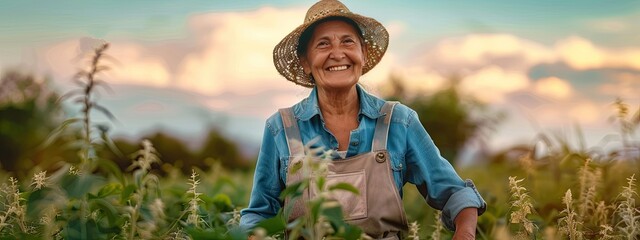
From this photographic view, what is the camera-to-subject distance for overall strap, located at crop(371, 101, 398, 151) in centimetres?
329

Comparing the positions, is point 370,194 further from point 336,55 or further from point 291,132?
point 336,55

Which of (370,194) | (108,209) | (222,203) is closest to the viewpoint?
(108,209)

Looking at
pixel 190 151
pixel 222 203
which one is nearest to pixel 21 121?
pixel 190 151

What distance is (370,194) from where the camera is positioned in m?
3.23

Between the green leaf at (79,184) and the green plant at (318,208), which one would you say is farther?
the green leaf at (79,184)

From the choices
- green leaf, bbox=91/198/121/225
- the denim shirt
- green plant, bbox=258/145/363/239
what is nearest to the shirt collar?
the denim shirt

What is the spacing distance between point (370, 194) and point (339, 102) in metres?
0.40

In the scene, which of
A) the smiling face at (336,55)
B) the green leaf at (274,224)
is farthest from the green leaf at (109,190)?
the green leaf at (274,224)

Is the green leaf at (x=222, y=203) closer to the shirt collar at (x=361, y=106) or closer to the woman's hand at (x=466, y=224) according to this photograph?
the shirt collar at (x=361, y=106)

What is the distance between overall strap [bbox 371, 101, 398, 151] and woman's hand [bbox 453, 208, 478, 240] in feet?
1.25

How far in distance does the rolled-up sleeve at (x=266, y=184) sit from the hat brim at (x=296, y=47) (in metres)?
0.37

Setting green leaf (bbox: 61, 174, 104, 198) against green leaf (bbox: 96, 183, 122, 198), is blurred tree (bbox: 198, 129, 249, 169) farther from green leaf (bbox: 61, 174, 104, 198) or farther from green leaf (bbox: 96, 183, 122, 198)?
green leaf (bbox: 61, 174, 104, 198)

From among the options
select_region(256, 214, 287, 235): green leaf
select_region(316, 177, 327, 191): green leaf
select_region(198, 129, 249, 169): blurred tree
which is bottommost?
select_region(198, 129, 249, 169): blurred tree

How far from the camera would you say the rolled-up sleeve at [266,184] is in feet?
11.1
